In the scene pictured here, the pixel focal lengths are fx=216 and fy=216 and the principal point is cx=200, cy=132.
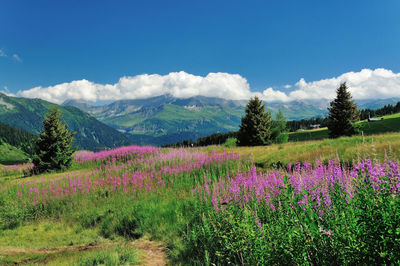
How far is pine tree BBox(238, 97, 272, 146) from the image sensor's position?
31.9 meters

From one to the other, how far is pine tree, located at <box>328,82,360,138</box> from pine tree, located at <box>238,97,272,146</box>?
22.2 meters

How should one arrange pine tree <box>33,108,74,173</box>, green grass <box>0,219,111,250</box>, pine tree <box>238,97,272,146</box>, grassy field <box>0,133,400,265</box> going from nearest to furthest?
grassy field <box>0,133,400,265</box> → green grass <box>0,219,111,250</box> → pine tree <box>33,108,74,173</box> → pine tree <box>238,97,272,146</box>

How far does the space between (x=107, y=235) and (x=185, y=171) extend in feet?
15.4

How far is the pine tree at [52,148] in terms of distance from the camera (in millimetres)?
16609

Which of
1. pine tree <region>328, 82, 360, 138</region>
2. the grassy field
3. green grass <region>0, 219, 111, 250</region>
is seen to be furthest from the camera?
pine tree <region>328, 82, 360, 138</region>

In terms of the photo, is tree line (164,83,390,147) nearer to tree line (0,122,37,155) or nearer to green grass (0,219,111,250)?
green grass (0,219,111,250)

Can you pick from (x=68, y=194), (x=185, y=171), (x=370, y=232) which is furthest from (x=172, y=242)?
(x=68, y=194)

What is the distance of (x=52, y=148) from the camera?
1672cm

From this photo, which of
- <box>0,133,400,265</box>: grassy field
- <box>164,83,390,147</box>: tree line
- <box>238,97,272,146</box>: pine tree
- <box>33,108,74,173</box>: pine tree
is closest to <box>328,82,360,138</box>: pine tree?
<box>164,83,390,147</box>: tree line

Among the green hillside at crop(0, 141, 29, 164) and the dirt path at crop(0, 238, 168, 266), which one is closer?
the dirt path at crop(0, 238, 168, 266)

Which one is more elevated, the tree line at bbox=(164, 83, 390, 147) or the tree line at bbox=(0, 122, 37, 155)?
the tree line at bbox=(0, 122, 37, 155)

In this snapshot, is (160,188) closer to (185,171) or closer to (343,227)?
(185,171)

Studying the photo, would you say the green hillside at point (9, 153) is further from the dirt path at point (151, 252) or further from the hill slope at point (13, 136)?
the dirt path at point (151, 252)

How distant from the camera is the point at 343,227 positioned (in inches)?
113
